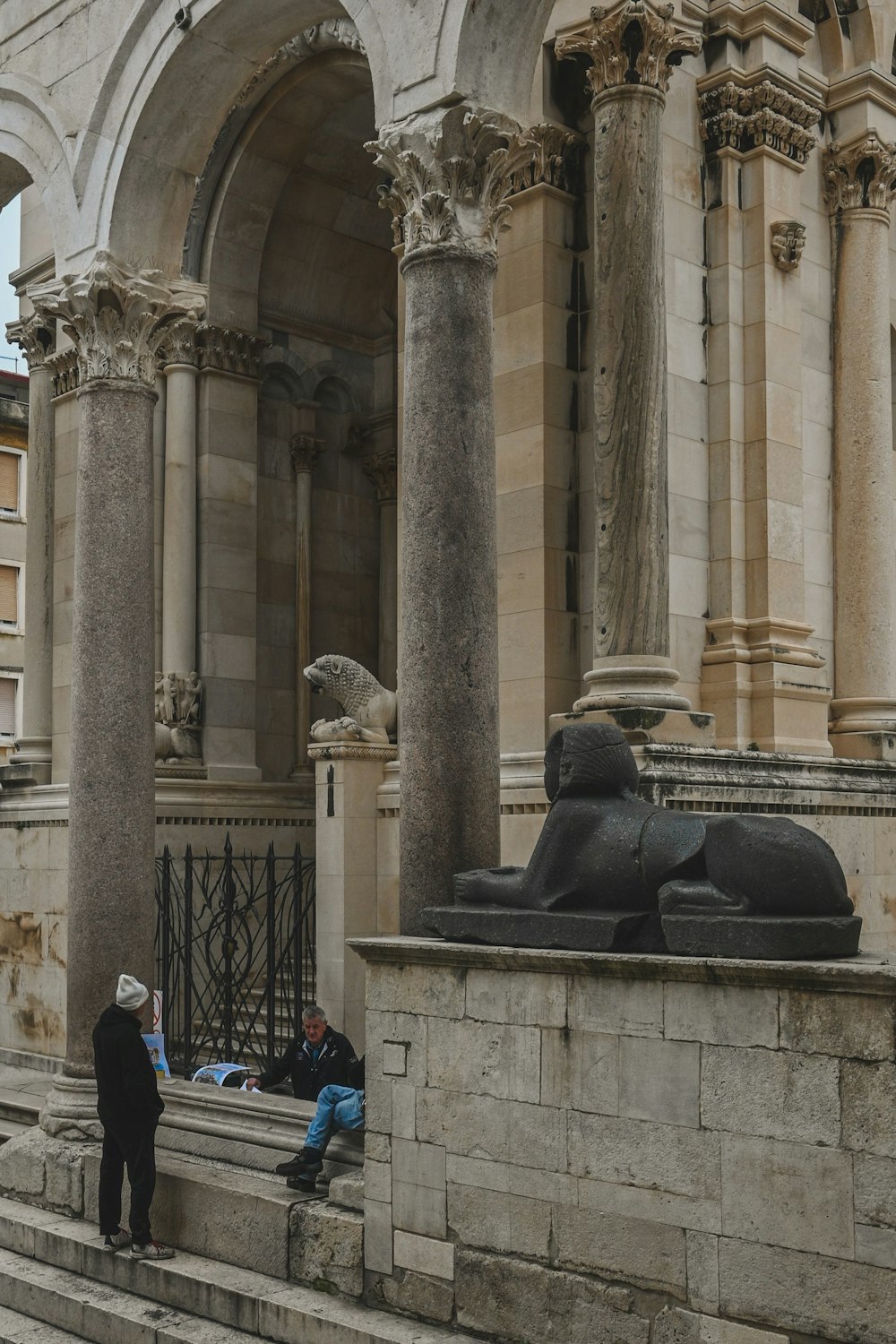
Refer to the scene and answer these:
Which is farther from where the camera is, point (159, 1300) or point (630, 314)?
point (630, 314)

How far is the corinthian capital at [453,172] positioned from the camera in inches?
351

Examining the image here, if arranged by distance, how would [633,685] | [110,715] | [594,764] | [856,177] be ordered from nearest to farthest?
[594,764] → [633,685] → [110,715] → [856,177]

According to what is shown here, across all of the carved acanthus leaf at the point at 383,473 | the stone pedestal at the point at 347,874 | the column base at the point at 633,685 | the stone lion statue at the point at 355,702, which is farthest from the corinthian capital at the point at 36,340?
the column base at the point at 633,685

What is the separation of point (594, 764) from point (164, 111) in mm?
6947

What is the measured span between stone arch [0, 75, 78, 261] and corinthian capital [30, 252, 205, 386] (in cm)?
51

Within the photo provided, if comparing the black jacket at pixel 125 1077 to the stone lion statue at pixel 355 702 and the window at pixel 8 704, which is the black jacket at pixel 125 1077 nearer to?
the stone lion statue at pixel 355 702

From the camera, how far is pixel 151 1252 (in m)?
8.57

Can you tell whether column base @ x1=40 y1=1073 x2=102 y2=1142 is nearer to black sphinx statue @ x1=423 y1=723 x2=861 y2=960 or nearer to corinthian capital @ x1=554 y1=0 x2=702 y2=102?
black sphinx statue @ x1=423 y1=723 x2=861 y2=960

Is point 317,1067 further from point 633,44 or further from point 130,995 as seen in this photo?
point 633,44

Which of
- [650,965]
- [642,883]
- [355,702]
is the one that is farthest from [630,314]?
[650,965]

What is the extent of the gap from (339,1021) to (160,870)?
3.20 meters

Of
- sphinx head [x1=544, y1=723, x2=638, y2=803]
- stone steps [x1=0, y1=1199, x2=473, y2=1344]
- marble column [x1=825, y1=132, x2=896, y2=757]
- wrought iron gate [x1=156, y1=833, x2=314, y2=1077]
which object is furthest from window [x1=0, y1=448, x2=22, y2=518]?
sphinx head [x1=544, y1=723, x2=638, y2=803]

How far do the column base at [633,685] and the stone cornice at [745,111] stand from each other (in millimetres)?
4330

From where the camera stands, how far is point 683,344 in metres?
11.3
